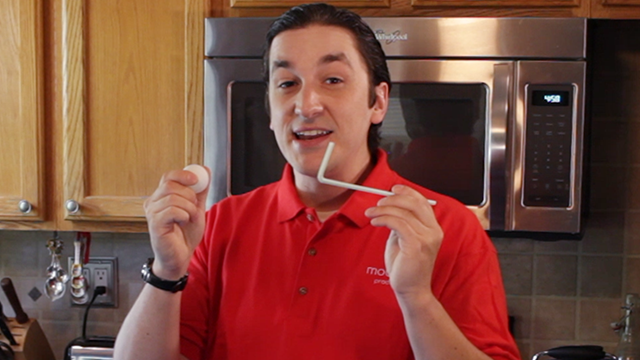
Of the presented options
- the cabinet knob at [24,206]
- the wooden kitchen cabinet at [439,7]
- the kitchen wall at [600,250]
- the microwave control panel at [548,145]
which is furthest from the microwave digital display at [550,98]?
the cabinet knob at [24,206]

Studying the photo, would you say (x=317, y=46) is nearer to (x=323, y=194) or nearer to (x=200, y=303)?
(x=323, y=194)

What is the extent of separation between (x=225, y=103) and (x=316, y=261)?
2.38ft

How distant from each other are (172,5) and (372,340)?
106cm

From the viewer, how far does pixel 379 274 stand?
1107mm

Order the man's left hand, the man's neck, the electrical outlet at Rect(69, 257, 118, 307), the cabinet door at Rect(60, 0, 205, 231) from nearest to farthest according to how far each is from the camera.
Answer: the man's left hand < the man's neck < the cabinet door at Rect(60, 0, 205, 231) < the electrical outlet at Rect(69, 257, 118, 307)

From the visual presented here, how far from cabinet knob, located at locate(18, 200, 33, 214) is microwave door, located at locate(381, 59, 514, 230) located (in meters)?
0.89

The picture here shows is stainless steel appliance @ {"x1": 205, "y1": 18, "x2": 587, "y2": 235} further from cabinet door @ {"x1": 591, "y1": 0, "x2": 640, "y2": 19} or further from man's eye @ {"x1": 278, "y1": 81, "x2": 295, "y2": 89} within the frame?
man's eye @ {"x1": 278, "y1": 81, "x2": 295, "y2": 89}

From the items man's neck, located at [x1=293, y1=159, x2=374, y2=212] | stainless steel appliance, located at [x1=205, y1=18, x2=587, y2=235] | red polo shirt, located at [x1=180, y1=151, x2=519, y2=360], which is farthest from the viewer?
stainless steel appliance, located at [x1=205, y1=18, x2=587, y2=235]

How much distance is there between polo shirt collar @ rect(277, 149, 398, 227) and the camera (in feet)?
3.78

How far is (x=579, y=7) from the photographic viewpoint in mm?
1714

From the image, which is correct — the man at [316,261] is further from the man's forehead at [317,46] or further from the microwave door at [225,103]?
the microwave door at [225,103]

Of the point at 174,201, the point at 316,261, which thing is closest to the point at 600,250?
the point at 316,261

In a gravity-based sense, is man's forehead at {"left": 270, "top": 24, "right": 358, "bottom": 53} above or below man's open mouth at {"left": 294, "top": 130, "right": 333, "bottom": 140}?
above

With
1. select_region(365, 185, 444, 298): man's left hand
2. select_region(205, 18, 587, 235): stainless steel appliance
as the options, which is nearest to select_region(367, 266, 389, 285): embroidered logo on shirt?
select_region(365, 185, 444, 298): man's left hand
